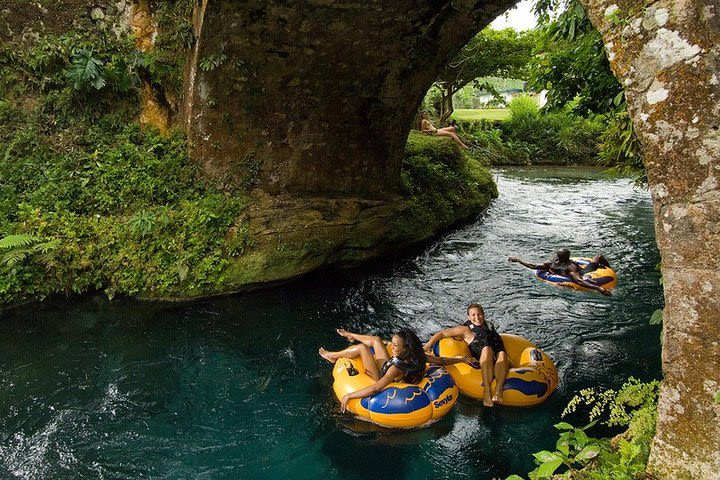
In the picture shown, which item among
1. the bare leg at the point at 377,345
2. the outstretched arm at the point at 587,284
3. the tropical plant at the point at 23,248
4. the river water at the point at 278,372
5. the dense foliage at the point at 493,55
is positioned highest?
the dense foliage at the point at 493,55

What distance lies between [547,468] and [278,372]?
3523 millimetres

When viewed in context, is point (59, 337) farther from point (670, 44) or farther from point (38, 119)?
point (670, 44)

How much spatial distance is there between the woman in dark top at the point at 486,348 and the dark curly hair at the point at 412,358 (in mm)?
596

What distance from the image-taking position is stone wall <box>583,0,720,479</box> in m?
2.43

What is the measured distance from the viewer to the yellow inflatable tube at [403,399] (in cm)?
460

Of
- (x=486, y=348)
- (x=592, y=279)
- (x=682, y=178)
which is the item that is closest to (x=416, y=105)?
(x=592, y=279)

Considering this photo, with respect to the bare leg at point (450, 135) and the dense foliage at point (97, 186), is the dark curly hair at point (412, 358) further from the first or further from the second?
the bare leg at point (450, 135)

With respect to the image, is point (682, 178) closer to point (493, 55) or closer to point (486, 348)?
point (486, 348)

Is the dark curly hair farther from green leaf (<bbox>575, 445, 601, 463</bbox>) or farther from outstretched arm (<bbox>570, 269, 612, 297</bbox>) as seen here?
outstretched arm (<bbox>570, 269, 612, 297</bbox>)

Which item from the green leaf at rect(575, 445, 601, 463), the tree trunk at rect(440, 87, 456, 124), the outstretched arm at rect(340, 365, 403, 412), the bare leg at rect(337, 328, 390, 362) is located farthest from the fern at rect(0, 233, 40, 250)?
the tree trunk at rect(440, 87, 456, 124)

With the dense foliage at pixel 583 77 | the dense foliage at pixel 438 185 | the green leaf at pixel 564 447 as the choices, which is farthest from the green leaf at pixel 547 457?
the dense foliage at pixel 438 185

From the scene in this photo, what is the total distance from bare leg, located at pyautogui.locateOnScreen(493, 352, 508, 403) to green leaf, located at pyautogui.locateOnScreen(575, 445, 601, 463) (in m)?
1.95

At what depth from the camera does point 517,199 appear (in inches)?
565

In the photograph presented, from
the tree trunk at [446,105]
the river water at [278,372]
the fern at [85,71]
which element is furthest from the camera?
the tree trunk at [446,105]
